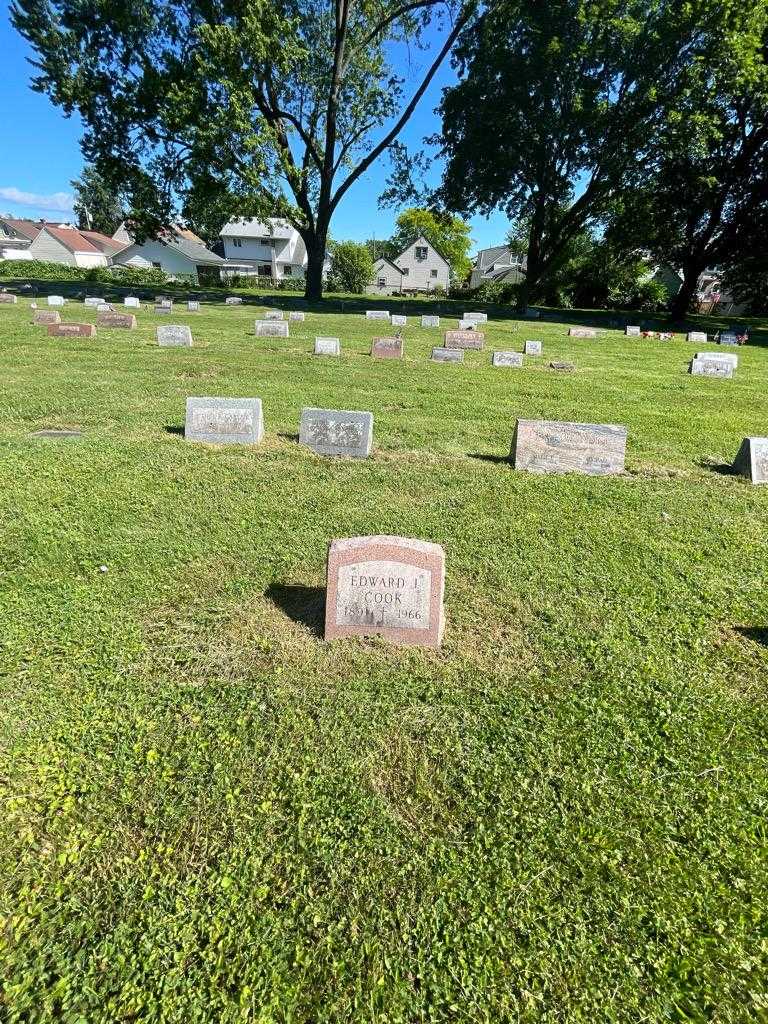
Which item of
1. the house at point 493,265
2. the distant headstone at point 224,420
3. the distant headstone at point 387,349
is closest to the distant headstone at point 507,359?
the distant headstone at point 387,349

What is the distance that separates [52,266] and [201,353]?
4094 cm

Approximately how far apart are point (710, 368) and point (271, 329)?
12.9 metres

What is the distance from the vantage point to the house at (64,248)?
198ft

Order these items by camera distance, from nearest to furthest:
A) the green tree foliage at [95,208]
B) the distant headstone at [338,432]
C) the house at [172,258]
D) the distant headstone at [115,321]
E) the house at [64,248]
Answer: the distant headstone at [338,432]
the distant headstone at [115,321]
the house at [172,258]
the house at [64,248]
the green tree foliage at [95,208]

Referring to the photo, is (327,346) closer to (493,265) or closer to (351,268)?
(351,268)

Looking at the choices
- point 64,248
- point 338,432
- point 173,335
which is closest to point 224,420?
point 338,432

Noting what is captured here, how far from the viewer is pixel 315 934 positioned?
6.42 ft

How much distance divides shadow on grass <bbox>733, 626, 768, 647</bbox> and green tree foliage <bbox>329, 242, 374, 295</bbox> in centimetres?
5591

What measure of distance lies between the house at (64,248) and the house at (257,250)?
15191 millimetres

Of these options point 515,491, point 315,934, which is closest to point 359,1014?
point 315,934

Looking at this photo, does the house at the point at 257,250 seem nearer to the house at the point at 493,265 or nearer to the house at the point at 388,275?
the house at the point at 388,275

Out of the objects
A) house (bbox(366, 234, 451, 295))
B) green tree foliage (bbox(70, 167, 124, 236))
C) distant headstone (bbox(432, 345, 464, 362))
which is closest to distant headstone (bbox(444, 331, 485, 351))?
distant headstone (bbox(432, 345, 464, 362))

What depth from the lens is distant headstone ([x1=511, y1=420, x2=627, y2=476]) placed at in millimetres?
6492

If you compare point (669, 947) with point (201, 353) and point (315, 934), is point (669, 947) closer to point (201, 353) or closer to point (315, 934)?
point (315, 934)
